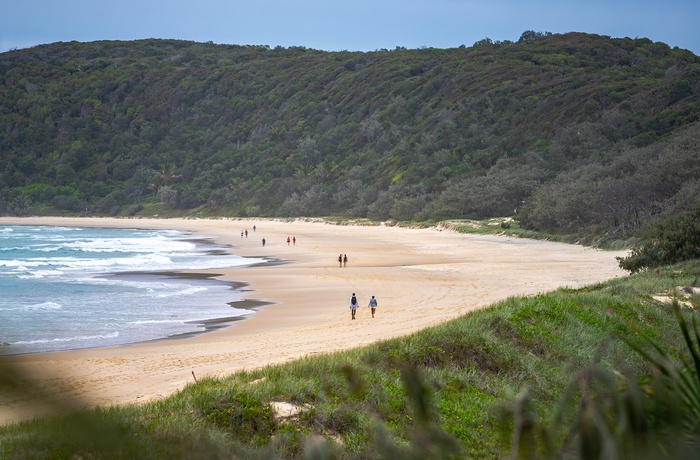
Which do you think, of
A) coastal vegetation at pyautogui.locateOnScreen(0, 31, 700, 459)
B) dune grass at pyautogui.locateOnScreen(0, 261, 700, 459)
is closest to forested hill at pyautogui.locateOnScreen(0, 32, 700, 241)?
coastal vegetation at pyautogui.locateOnScreen(0, 31, 700, 459)

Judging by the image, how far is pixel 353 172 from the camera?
92.1m

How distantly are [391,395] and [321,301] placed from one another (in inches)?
627

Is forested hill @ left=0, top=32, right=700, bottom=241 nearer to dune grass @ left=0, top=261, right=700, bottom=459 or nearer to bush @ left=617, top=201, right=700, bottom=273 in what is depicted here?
bush @ left=617, top=201, right=700, bottom=273

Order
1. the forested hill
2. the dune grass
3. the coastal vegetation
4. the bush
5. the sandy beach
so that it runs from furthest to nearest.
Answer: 1. the forested hill
2. the bush
3. the sandy beach
4. the dune grass
5. the coastal vegetation

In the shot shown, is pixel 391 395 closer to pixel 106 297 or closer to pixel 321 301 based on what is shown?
pixel 321 301

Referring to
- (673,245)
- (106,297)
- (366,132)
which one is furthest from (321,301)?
(366,132)

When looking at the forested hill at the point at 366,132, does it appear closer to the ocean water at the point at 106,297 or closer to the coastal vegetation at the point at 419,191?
the coastal vegetation at the point at 419,191

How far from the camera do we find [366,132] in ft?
340

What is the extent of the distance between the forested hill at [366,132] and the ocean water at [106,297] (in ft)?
75.5

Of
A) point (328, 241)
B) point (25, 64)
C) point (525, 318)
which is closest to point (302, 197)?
point (328, 241)

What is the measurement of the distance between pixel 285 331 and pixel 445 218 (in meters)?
46.9

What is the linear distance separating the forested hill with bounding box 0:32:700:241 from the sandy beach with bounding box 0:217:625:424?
8.82 m

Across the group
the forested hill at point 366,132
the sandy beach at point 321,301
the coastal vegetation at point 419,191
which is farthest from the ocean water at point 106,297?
the forested hill at point 366,132

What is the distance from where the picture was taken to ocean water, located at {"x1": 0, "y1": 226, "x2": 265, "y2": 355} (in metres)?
18.4
